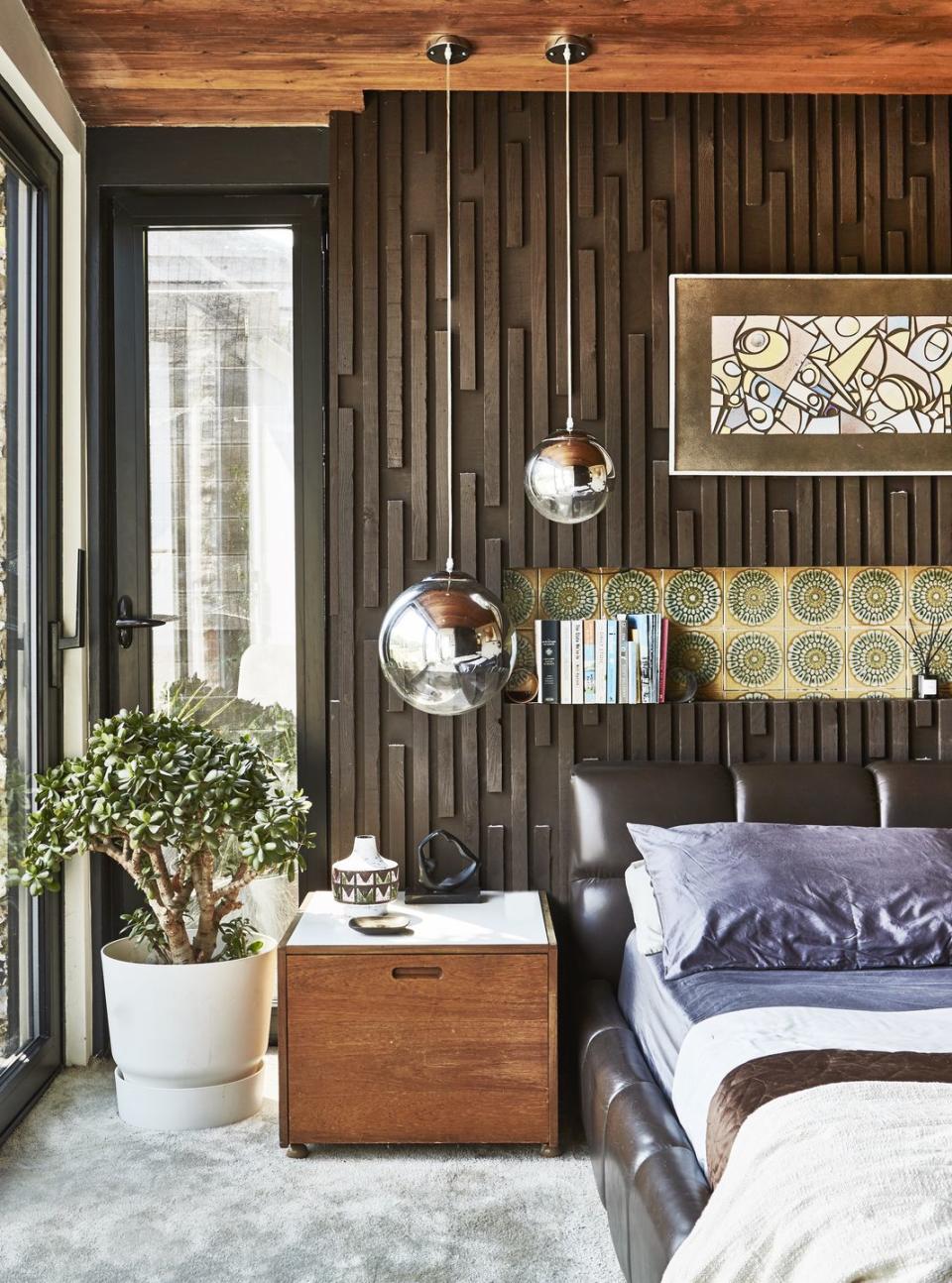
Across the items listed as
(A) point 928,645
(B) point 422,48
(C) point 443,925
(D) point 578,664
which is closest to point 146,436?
(B) point 422,48

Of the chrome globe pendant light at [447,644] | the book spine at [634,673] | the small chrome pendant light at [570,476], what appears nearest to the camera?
the chrome globe pendant light at [447,644]

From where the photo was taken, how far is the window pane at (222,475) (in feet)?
11.0

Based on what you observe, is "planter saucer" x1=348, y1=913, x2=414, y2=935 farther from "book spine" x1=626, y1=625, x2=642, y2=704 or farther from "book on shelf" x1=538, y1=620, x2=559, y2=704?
"book spine" x1=626, y1=625, x2=642, y2=704

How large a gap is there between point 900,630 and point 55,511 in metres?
2.37

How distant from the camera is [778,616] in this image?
10.8ft

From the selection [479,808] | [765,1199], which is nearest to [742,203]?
[479,808]

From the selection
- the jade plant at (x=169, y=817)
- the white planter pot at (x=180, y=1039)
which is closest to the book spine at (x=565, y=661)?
the jade plant at (x=169, y=817)

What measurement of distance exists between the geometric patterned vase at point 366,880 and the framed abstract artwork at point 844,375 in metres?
1.34

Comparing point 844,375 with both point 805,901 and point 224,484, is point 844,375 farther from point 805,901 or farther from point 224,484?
point 224,484

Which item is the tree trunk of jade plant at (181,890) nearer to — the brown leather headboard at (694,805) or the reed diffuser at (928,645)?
the brown leather headboard at (694,805)

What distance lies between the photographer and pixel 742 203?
3197 mm

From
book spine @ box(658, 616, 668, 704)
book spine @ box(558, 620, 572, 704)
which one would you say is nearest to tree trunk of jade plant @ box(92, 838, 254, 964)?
book spine @ box(558, 620, 572, 704)

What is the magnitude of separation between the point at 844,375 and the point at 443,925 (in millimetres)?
1810

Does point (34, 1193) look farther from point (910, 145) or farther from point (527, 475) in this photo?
point (910, 145)
